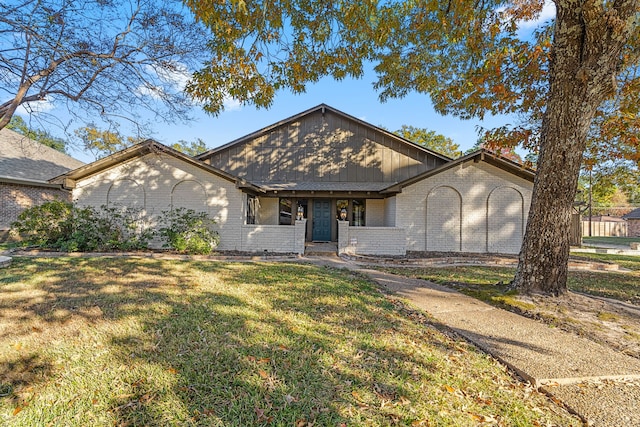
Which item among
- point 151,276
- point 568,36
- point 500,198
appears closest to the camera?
point 568,36

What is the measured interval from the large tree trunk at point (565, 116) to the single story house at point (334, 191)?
20.8 feet

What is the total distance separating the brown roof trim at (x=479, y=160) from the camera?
491 inches

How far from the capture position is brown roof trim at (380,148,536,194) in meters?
12.5

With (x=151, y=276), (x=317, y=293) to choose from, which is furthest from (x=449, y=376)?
(x=151, y=276)

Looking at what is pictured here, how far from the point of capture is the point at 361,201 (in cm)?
1552

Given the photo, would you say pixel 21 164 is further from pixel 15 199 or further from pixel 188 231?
pixel 188 231

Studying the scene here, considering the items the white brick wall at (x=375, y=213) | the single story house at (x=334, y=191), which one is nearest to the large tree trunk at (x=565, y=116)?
the single story house at (x=334, y=191)

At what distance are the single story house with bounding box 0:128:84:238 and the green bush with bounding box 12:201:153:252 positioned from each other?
2071 millimetres

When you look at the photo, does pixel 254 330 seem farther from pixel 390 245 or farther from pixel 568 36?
pixel 390 245

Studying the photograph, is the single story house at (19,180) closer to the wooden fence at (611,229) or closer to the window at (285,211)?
the window at (285,211)

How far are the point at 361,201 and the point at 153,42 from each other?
11349 mm

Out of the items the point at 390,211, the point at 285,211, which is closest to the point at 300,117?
the point at 285,211

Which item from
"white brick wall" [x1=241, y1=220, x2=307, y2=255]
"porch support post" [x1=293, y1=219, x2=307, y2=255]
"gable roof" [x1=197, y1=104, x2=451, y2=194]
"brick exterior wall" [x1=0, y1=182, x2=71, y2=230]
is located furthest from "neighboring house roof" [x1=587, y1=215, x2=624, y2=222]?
"brick exterior wall" [x1=0, y1=182, x2=71, y2=230]

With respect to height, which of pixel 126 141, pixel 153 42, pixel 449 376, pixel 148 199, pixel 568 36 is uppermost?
pixel 153 42
